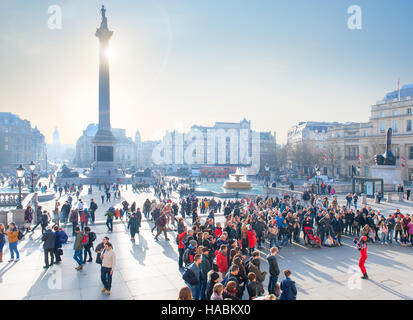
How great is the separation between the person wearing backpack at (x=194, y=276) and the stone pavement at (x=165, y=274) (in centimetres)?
119

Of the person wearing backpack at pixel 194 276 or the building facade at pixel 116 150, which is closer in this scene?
the person wearing backpack at pixel 194 276

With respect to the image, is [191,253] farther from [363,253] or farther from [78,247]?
[363,253]

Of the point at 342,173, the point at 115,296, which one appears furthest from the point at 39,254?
the point at 342,173

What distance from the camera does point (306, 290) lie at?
9250mm

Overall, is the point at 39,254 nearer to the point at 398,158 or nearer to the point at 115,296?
the point at 115,296

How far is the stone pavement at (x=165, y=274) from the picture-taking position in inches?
355

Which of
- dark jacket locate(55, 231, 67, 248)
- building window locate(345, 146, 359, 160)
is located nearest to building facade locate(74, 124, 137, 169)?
building window locate(345, 146, 359, 160)

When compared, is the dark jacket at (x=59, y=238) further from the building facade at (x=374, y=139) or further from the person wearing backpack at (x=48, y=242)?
the building facade at (x=374, y=139)

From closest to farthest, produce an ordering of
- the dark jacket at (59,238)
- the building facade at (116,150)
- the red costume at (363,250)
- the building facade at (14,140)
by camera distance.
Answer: the red costume at (363,250)
the dark jacket at (59,238)
the building facade at (14,140)
the building facade at (116,150)

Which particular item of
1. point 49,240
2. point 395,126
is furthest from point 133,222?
point 395,126

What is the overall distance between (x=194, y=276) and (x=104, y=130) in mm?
55571

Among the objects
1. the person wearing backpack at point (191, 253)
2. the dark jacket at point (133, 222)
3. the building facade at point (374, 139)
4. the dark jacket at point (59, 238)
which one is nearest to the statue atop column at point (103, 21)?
the building facade at point (374, 139)

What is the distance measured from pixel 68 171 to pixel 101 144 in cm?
835
